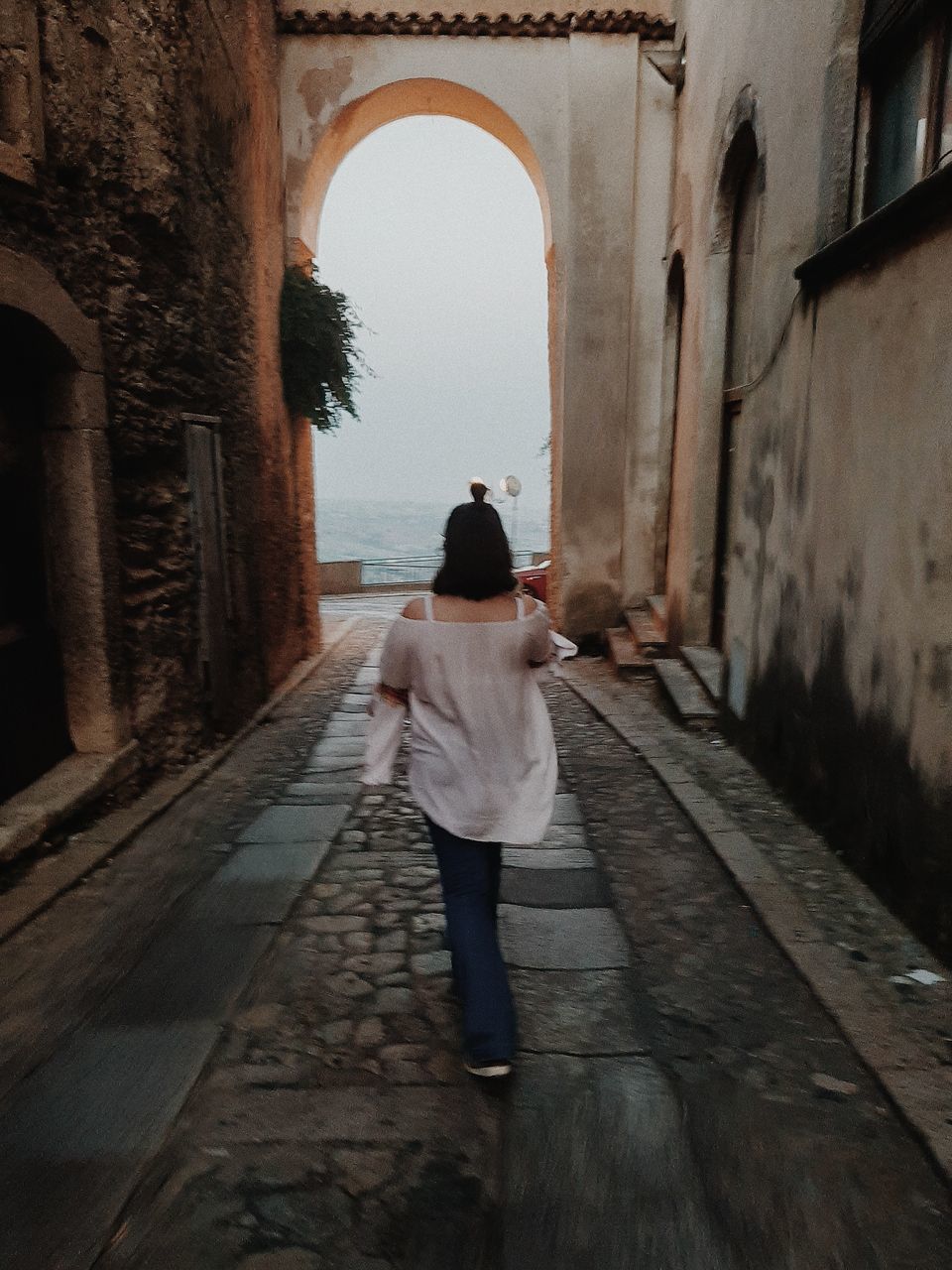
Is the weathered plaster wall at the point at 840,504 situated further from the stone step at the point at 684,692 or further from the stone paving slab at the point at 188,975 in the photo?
the stone paving slab at the point at 188,975

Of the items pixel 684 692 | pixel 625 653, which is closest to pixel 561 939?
pixel 684 692

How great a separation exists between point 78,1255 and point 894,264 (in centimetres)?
416

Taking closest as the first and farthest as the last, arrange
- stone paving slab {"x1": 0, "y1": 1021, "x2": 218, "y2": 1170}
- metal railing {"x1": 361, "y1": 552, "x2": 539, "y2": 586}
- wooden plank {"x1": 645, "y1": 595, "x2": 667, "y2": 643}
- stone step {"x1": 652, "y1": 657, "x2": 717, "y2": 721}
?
stone paving slab {"x1": 0, "y1": 1021, "x2": 218, "y2": 1170} → stone step {"x1": 652, "y1": 657, "x2": 717, "y2": 721} → wooden plank {"x1": 645, "y1": 595, "x2": 667, "y2": 643} → metal railing {"x1": 361, "y1": 552, "x2": 539, "y2": 586}

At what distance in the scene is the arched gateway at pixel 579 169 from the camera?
9.18 m

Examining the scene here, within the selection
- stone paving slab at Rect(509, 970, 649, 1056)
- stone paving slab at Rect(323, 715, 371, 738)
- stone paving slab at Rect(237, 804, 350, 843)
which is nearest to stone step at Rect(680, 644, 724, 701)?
stone paving slab at Rect(323, 715, 371, 738)

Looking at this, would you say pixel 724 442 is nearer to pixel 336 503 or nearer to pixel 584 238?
pixel 584 238

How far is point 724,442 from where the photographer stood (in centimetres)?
745

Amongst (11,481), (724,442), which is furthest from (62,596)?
(724,442)

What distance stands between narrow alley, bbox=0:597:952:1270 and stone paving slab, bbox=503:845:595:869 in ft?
0.06

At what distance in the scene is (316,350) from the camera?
8.80m

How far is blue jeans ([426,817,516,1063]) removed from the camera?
243cm

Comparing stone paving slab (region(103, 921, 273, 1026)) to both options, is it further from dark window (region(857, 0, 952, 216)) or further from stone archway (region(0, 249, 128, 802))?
dark window (region(857, 0, 952, 216))

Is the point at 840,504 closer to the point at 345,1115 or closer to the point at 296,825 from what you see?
the point at 296,825

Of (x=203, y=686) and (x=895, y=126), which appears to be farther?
(x=203, y=686)
